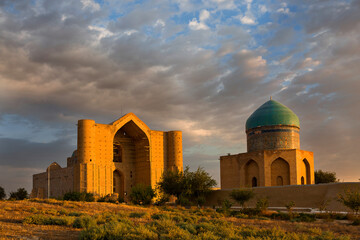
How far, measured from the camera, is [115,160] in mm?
44844

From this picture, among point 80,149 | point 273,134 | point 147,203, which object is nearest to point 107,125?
point 80,149

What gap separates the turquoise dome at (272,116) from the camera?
37812 millimetres

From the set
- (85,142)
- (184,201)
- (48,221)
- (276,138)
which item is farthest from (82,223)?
(276,138)

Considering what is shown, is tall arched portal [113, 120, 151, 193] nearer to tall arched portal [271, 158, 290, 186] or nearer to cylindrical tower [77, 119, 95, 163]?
cylindrical tower [77, 119, 95, 163]

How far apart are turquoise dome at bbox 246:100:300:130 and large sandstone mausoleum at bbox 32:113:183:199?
8.90 meters

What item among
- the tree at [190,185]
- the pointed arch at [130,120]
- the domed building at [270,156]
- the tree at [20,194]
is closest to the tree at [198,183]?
Answer: the tree at [190,185]

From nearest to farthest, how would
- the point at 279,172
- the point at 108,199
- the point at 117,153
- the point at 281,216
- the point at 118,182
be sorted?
the point at 281,216
the point at 108,199
the point at 279,172
the point at 118,182
the point at 117,153

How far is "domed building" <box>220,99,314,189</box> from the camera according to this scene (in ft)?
119

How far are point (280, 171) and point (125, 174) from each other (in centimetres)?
1705

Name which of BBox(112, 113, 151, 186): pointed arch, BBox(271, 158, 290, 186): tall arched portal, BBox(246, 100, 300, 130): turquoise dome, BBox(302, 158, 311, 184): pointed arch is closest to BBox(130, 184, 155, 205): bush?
BBox(112, 113, 151, 186): pointed arch

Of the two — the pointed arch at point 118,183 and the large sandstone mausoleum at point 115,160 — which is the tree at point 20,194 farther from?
the pointed arch at point 118,183

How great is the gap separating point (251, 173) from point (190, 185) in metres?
8.69

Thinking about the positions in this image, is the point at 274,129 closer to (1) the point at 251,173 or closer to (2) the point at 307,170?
(1) the point at 251,173

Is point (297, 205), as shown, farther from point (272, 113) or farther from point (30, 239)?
point (30, 239)
